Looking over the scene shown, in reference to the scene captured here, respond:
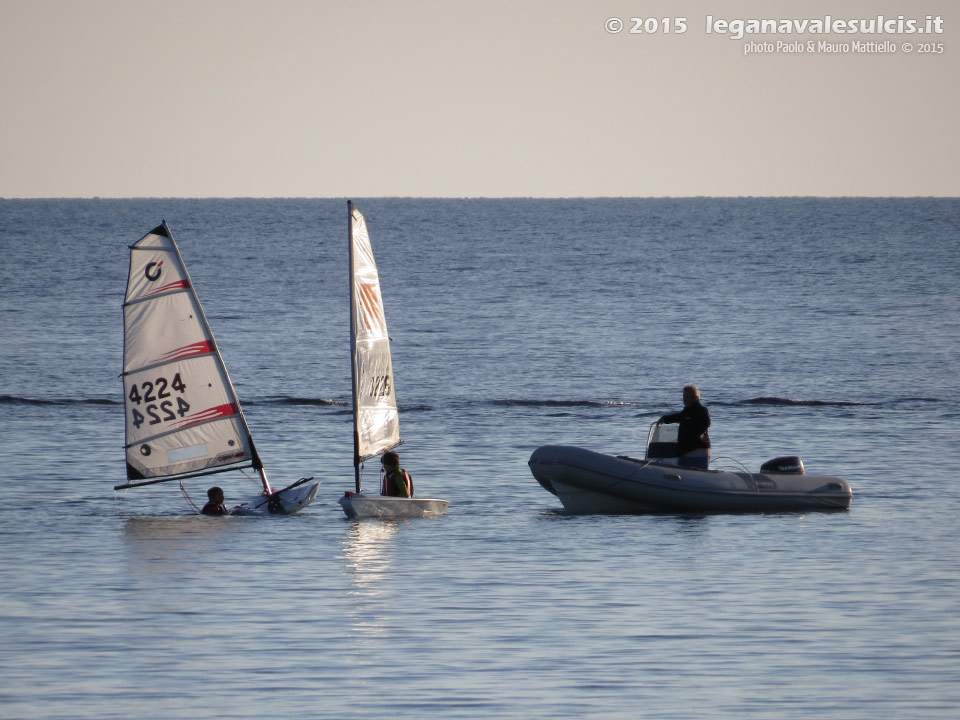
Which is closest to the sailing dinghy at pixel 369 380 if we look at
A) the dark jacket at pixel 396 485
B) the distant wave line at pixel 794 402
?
the dark jacket at pixel 396 485

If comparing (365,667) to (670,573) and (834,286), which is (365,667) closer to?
(670,573)

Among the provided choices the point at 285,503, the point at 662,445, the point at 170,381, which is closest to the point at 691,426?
the point at 662,445

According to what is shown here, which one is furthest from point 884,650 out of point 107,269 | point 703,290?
point 107,269

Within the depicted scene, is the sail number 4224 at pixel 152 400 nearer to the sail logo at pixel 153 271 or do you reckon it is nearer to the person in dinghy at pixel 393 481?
the sail logo at pixel 153 271

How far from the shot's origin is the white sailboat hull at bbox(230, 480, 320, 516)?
819 inches

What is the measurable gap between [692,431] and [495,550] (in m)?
4.62

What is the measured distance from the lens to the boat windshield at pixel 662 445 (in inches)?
852

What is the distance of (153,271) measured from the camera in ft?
69.4

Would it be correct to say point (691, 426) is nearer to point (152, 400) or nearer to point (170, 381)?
point (170, 381)

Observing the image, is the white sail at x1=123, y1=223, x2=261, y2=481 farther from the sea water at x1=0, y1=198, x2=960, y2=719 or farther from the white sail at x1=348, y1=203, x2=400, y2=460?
the white sail at x1=348, y1=203, x2=400, y2=460

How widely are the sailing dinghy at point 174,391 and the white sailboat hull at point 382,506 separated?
1237 mm

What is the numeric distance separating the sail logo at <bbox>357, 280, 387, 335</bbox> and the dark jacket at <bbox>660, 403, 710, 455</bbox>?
14.7ft

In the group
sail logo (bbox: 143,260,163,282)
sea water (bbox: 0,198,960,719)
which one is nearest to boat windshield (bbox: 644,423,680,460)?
sea water (bbox: 0,198,960,719)

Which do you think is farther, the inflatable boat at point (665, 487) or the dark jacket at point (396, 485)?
the inflatable boat at point (665, 487)
